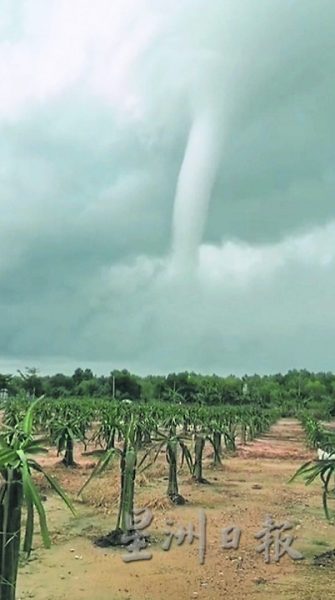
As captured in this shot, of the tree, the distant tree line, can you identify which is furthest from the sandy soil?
the distant tree line

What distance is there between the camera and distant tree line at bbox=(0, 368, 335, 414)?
71.2 m

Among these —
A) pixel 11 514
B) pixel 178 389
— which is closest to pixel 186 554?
pixel 11 514

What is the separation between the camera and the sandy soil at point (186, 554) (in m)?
7.40

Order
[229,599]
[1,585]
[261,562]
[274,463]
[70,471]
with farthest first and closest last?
1. [274,463]
2. [70,471]
3. [261,562]
4. [229,599]
5. [1,585]

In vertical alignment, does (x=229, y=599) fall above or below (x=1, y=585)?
below

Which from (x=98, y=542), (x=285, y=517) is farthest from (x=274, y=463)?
(x=98, y=542)

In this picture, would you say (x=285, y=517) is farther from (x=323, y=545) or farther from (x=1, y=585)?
(x=1, y=585)

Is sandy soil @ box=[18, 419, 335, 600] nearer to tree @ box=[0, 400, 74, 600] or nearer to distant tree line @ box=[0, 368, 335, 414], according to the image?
tree @ box=[0, 400, 74, 600]

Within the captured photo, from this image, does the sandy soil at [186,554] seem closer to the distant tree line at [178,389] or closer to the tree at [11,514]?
the tree at [11,514]

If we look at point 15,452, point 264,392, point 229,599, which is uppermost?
point 264,392

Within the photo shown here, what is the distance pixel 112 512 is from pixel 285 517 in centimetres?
352

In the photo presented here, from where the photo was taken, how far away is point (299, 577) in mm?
8008

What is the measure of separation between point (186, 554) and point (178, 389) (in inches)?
2716

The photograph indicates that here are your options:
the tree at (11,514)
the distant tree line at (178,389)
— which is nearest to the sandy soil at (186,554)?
the tree at (11,514)
